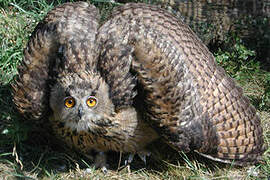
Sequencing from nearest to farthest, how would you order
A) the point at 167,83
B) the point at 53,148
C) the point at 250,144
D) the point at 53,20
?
the point at 167,83
the point at 53,20
the point at 250,144
the point at 53,148

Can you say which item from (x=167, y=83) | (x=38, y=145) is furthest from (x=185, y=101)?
(x=38, y=145)

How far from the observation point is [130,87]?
129 inches

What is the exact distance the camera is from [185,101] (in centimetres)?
331

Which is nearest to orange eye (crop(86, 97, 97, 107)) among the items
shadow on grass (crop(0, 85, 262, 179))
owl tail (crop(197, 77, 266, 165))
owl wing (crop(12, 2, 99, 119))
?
owl wing (crop(12, 2, 99, 119))

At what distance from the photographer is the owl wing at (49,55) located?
326 centimetres

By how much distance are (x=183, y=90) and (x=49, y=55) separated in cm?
122

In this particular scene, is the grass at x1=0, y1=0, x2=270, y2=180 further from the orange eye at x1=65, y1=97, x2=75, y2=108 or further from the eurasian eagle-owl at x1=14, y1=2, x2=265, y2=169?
the orange eye at x1=65, y1=97, x2=75, y2=108

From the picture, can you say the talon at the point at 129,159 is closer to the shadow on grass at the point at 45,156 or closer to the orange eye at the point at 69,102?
the shadow on grass at the point at 45,156

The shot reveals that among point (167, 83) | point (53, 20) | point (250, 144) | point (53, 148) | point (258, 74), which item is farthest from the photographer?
point (258, 74)

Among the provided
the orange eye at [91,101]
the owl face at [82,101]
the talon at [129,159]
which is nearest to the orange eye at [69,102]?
the owl face at [82,101]

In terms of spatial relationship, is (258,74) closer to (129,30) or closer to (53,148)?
(129,30)

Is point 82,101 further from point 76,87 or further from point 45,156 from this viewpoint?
point 45,156

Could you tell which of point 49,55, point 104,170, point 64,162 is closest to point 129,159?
point 104,170

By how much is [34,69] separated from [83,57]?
1.60 feet
